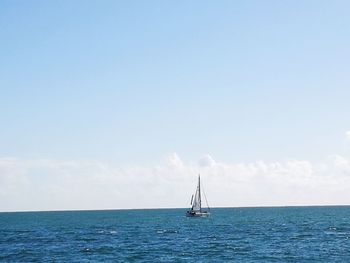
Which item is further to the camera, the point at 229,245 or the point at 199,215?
the point at 199,215

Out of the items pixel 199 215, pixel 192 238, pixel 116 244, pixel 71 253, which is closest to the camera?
pixel 71 253

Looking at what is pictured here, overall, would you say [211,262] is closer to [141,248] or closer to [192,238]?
[141,248]

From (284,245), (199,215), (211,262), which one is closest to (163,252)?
(211,262)

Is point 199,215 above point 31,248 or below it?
above

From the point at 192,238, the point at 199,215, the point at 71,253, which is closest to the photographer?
the point at 71,253

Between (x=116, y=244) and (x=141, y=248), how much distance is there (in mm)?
7671

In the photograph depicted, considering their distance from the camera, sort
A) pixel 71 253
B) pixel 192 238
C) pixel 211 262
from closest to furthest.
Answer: pixel 211 262 < pixel 71 253 < pixel 192 238

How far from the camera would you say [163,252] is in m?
72.9

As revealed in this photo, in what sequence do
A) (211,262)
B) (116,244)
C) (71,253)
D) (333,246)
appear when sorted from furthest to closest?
1. (116,244)
2. (333,246)
3. (71,253)
4. (211,262)

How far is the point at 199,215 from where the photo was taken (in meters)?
184

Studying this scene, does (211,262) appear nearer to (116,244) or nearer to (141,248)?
(141,248)

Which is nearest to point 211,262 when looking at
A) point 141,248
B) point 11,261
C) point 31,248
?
point 141,248

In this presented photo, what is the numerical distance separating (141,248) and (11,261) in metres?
20.3

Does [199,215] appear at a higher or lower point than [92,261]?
higher
